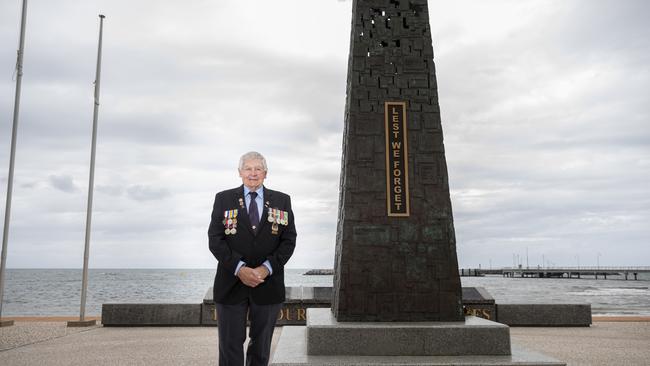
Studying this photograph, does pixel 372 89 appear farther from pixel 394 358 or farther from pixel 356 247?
pixel 394 358

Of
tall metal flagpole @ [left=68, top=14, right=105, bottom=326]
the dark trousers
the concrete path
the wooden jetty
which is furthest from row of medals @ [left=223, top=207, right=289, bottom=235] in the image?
the wooden jetty

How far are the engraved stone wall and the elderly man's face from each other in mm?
2166

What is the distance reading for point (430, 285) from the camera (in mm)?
5926

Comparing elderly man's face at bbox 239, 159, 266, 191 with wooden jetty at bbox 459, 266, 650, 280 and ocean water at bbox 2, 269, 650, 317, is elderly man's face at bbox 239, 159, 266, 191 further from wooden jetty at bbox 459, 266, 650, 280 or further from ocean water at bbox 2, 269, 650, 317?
wooden jetty at bbox 459, 266, 650, 280

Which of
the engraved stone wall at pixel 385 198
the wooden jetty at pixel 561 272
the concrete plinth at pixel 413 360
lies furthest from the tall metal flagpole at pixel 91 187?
the wooden jetty at pixel 561 272

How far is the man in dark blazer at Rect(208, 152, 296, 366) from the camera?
3867mm

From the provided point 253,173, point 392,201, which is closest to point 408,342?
point 392,201

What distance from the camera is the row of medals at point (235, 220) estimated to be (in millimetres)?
3977

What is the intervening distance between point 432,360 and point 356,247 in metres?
1.52

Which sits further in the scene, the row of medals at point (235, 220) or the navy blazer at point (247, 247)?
the row of medals at point (235, 220)

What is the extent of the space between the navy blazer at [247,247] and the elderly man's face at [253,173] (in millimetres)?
131

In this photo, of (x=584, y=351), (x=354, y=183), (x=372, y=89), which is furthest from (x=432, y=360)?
(x=584, y=351)

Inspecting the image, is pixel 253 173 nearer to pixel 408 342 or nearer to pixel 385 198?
pixel 385 198

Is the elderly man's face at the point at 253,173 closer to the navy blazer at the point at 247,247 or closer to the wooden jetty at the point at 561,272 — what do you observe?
the navy blazer at the point at 247,247
